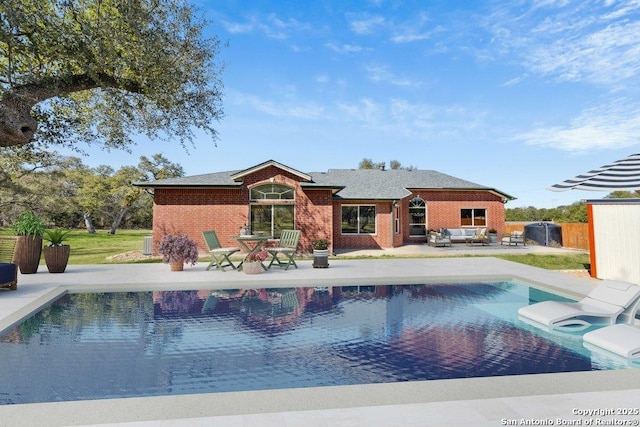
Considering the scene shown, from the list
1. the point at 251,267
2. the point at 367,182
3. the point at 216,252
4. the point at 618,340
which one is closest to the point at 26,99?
the point at 216,252

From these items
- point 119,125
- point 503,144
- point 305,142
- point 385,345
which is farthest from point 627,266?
point 305,142

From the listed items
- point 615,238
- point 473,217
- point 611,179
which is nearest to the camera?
point 611,179

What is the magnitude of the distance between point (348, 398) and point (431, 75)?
783 inches

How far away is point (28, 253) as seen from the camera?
1123cm

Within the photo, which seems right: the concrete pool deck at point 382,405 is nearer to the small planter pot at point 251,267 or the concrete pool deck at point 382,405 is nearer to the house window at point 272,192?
the small planter pot at point 251,267

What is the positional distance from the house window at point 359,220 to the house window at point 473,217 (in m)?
7.42

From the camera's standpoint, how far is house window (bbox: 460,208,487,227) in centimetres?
2433

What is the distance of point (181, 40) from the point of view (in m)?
10.9

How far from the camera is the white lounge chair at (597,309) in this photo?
248 inches

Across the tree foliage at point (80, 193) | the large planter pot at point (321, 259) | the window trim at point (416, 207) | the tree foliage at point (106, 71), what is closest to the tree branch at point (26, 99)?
the tree foliage at point (106, 71)

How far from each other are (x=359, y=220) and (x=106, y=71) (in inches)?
564

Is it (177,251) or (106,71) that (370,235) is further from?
(106,71)

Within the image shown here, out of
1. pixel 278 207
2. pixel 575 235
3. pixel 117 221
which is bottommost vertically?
pixel 575 235

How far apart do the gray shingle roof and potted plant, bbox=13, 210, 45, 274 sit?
616cm
